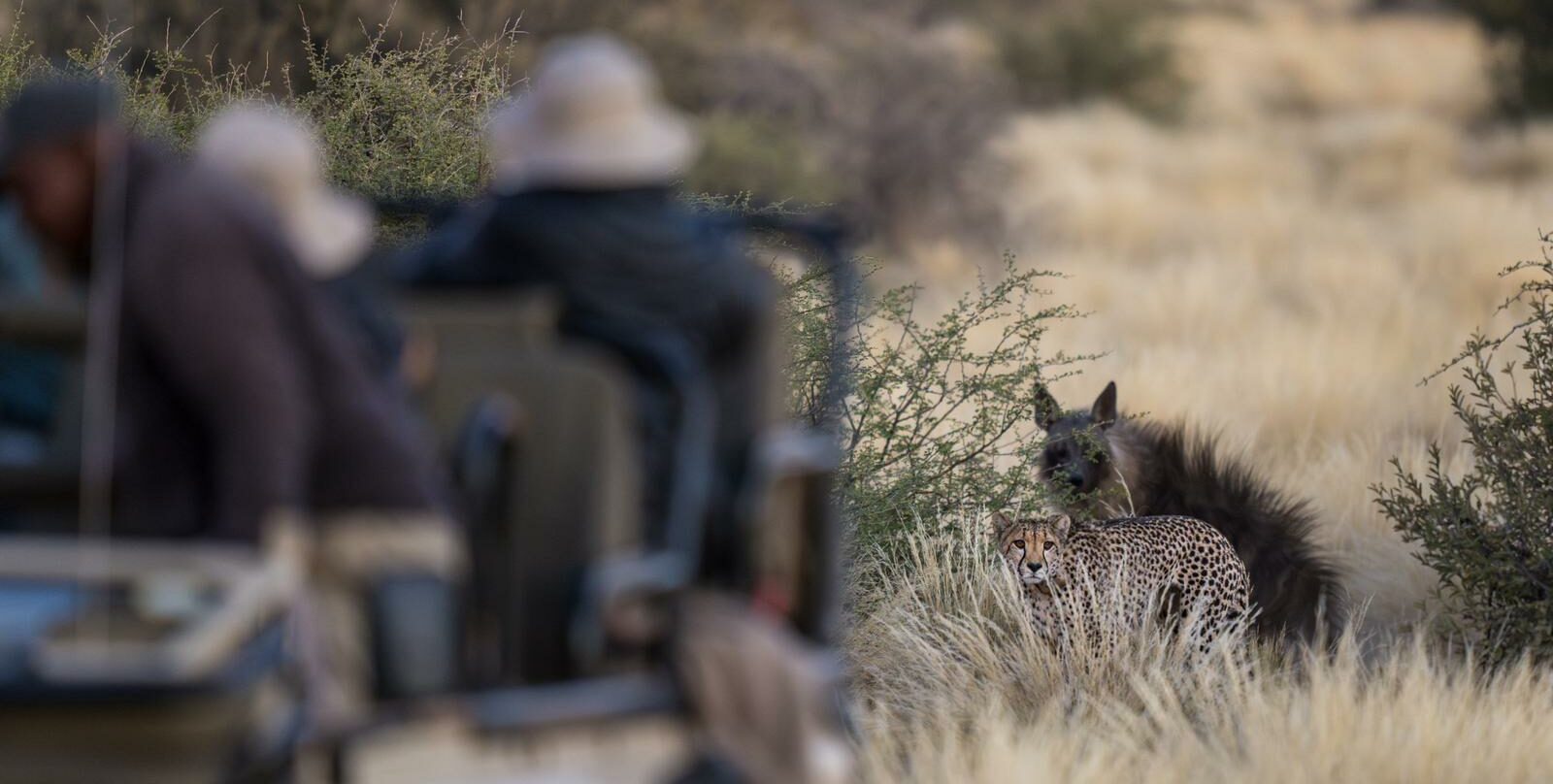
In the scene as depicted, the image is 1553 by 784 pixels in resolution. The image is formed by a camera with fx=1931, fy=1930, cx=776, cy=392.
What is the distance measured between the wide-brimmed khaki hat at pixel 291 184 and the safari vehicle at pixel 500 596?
0.20m

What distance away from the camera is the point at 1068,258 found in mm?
16344

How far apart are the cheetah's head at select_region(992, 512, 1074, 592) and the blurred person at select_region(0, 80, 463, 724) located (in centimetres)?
307

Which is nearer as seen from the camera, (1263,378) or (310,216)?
(310,216)

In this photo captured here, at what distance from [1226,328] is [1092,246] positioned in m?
4.87

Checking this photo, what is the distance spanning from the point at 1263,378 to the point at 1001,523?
4712 mm

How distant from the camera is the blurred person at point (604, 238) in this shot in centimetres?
328

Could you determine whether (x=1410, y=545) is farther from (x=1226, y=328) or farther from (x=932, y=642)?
(x=1226, y=328)

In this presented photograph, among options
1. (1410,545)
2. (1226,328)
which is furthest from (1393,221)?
(1410,545)

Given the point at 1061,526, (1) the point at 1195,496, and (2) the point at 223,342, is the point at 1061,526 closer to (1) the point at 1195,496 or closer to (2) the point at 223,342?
(1) the point at 1195,496

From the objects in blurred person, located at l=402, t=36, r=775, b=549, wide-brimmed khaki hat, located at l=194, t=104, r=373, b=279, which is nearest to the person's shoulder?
wide-brimmed khaki hat, located at l=194, t=104, r=373, b=279

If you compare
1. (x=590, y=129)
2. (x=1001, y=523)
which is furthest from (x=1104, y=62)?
(x=590, y=129)

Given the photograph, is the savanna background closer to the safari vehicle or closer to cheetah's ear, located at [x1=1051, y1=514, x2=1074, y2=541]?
cheetah's ear, located at [x1=1051, y1=514, x2=1074, y2=541]

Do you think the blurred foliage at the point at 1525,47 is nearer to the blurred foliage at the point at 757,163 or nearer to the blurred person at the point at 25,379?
the blurred foliage at the point at 757,163

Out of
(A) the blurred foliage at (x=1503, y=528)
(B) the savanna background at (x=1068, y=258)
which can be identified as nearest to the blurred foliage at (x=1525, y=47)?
(B) the savanna background at (x=1068, y=258)
